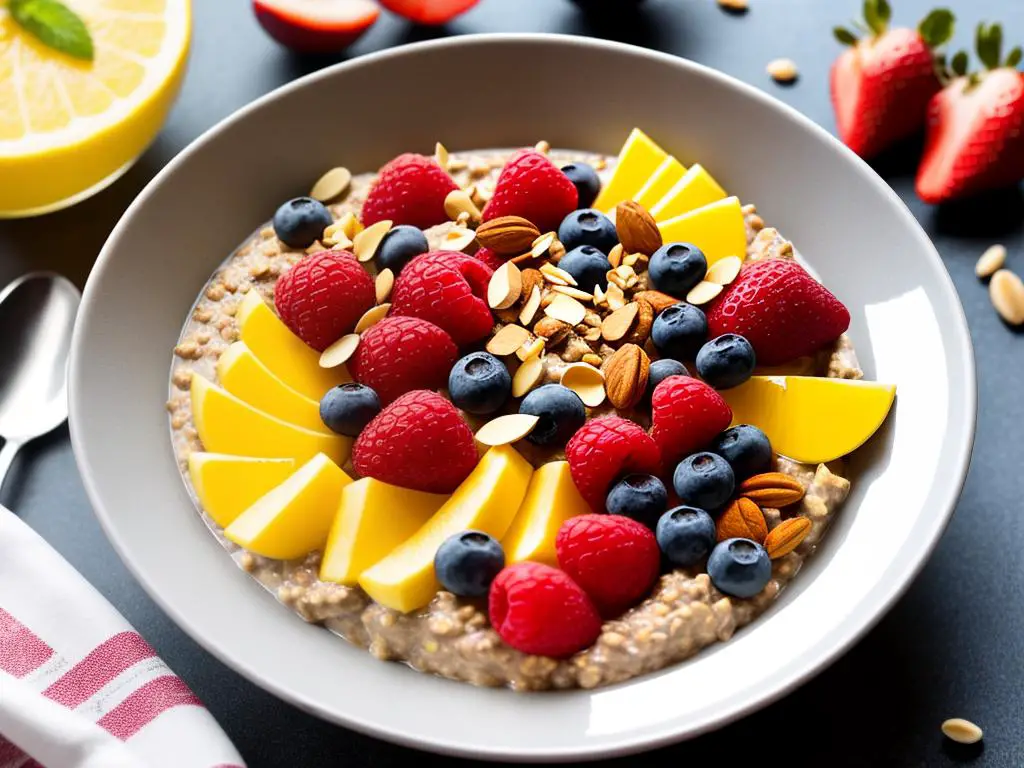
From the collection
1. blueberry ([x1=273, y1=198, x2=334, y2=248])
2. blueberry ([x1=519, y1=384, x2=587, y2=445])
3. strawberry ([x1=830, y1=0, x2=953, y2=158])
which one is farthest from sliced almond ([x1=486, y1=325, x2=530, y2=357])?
strawberry ([x1=830, y1=0, x2=953, y2=158])

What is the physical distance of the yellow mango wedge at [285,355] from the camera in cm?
195

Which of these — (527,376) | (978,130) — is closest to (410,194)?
(527,376)

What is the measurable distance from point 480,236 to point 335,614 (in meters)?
0.72

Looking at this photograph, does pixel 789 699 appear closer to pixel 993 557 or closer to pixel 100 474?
pixel 993 557

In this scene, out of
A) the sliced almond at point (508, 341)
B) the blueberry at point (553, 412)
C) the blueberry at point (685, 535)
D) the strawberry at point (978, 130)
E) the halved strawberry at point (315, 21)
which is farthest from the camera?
the halved strawberry at point (315, 21)

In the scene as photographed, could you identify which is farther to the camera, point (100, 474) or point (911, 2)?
point (911, 2)

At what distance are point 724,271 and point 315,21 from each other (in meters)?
1.18

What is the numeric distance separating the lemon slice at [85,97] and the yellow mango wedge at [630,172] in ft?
3.00

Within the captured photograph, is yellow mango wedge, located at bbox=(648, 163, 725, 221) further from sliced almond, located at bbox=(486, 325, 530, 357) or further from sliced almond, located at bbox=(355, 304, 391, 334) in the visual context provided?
sliced almond, located at bbox=(355, 304, 391, 334)

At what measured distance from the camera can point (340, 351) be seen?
1.92 meters

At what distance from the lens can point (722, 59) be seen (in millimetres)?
2664

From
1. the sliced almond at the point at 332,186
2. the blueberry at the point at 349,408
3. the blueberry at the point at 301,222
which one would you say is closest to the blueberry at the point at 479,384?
the blueberry at the point at 349,408

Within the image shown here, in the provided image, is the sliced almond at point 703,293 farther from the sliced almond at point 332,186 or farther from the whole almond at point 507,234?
the sliced almond at point 332,186

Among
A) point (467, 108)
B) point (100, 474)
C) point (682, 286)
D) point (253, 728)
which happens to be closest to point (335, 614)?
point (253, 728)
